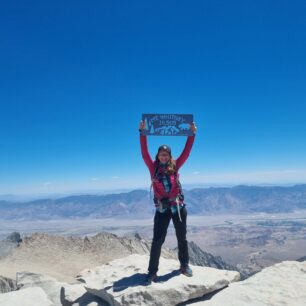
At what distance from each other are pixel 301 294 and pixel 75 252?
46.9 ft

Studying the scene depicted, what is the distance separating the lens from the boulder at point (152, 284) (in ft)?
28.5

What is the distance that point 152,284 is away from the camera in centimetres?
916

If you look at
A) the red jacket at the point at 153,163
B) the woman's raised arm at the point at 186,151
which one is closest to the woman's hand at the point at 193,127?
the woman's raised arm at the point at 186,151

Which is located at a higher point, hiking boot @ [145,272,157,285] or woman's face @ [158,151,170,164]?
woman's face @ [158,151,170,164]

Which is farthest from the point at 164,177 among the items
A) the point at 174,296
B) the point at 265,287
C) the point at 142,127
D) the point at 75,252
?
the point at 75,252

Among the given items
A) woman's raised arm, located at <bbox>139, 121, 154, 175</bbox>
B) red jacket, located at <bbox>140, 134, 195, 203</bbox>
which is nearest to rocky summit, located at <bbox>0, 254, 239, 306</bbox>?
red jacket, located at <bbox>140, 134, 195, 203</bbox>

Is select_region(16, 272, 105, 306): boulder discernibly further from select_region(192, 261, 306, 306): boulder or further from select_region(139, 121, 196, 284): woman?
select_region(192, 261, 306, 306): boulder

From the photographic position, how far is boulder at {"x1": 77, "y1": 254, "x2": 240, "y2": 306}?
28.5 feet

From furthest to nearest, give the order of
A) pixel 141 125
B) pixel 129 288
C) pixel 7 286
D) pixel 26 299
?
pixel 7 286, pixel 141 125, pixel 26 299, pixel 129 288

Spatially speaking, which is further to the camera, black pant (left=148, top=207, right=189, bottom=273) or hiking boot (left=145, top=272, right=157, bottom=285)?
black pant (left=148, top=207, right=189, bottom=273)

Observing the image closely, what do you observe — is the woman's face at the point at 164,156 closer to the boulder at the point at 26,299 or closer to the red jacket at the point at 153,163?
the red jacket at the point at 153,163

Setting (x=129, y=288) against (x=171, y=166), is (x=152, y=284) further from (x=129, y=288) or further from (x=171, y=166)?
(x=171, y=166)

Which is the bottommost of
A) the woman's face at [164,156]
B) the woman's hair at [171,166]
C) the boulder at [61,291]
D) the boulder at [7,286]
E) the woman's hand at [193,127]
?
the boulder at [7,286]

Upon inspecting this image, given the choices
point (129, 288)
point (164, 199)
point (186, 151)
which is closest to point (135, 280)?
point (129, 288)
